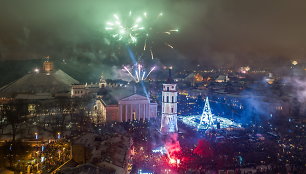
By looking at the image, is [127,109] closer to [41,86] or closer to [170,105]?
[170,105]

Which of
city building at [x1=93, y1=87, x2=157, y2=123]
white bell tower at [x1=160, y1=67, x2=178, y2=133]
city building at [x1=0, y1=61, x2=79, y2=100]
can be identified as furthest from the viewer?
city building at [x1=0, y1=61, x2=79, y2=100]

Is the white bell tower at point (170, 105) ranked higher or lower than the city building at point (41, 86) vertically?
lower

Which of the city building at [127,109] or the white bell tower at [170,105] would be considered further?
the city building at [127,109]

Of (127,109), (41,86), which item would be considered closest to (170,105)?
(127,109)

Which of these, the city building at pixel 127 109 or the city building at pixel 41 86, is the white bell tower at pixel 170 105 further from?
the city building at pixel 41 86

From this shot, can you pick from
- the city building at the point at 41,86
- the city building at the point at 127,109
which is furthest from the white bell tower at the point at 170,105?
the city building at the point at 41,86

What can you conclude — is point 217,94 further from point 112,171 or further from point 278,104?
point 112,171

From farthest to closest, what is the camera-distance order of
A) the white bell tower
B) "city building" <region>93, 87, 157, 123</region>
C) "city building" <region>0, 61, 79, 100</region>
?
"city building" <region>0, 61, 79, 100</region> < "city building" <region>93, 87, 157, 123</region> < the white bell tower

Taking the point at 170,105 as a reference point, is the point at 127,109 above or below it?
below

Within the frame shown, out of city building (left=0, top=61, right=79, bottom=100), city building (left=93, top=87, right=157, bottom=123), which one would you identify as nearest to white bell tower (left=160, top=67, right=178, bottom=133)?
city building (left=93, top=87, right=157, bottom=123)

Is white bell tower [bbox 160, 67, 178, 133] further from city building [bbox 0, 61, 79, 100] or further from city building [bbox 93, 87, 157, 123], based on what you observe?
city building [bbox 0, 61, 79, 100]
